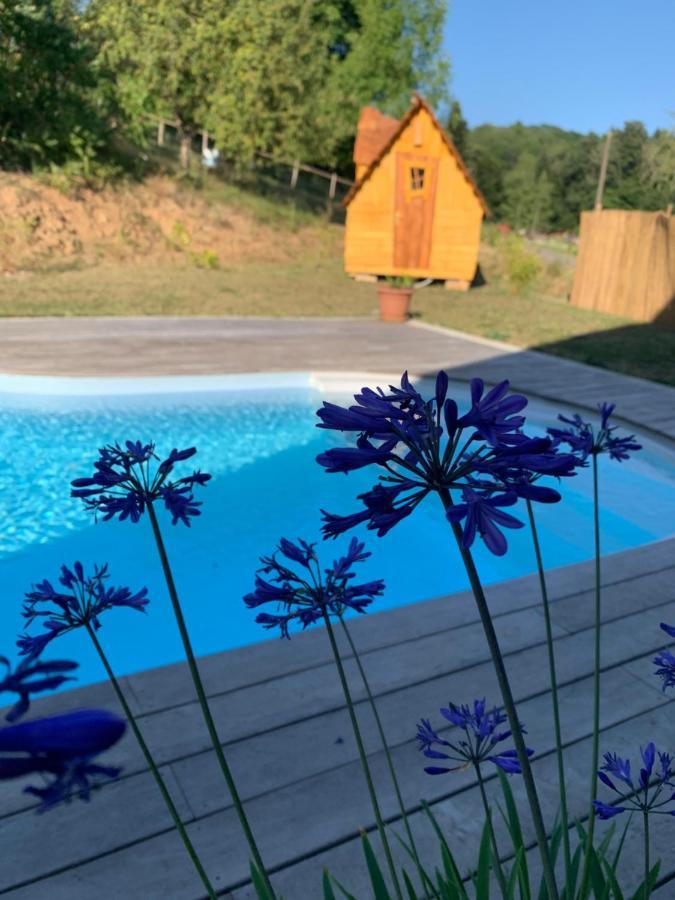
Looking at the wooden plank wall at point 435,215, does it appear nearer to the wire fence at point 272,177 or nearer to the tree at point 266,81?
the tree at point 266,81

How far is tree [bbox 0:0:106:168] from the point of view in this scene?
1658cm

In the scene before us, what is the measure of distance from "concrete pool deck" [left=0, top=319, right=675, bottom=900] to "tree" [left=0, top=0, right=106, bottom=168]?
57.7ft

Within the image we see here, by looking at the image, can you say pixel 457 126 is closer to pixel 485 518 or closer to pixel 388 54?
pixel 388 54

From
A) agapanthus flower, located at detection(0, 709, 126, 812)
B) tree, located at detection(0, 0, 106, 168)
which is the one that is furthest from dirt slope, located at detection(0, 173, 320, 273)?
agapanthus flower, located at detection(0, 709, 126, 812)

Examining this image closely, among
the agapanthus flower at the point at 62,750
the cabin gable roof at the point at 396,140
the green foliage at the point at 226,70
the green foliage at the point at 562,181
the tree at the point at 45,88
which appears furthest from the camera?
the green foliage at the point at 562,181

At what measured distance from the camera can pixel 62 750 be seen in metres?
2.49

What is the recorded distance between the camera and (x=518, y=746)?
72 cm

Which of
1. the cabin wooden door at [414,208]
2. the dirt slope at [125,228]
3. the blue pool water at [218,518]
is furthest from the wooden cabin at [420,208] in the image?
the blue pool water at [218,518]

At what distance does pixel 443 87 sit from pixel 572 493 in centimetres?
3063

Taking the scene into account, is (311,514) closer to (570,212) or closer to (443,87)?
(443,87)

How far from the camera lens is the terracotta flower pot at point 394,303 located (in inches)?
497

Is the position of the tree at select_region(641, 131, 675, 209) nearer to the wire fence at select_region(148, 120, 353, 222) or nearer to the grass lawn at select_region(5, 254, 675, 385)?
the wire fence at select_region(148, 120, 353, 222)

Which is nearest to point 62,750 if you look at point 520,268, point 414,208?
point 520,268

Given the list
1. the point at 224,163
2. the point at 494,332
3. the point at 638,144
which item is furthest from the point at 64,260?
the point at 638,144
